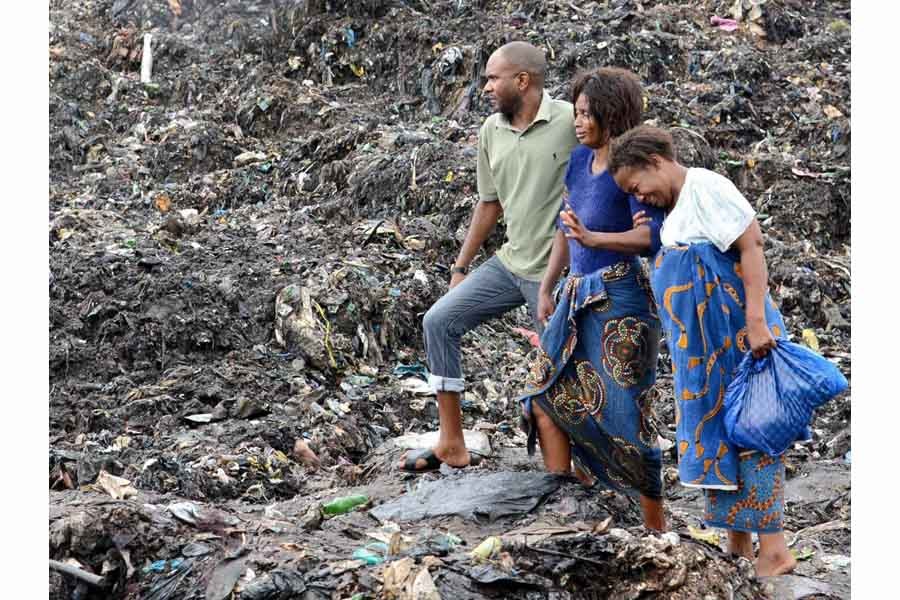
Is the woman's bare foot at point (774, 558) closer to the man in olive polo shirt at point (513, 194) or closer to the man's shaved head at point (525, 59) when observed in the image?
the man in olive polo shirt at point (513, 194)

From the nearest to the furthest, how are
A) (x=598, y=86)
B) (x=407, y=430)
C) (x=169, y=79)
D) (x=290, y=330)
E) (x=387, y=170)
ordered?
(x=598, y=86) → (x=407, y=430) → (x=290, y=330) → (x=387, y=170) → (x=169, y=79)

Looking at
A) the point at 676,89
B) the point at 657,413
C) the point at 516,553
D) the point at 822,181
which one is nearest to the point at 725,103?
the point at 676,89

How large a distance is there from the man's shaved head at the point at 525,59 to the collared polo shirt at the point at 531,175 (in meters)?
0.07

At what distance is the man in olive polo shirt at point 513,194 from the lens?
11.8 ft

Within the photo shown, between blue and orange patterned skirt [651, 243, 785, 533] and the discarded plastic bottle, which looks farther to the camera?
the discarded plastic bottle

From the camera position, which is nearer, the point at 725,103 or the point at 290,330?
the point at 290,330

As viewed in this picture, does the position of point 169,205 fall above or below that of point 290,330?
above

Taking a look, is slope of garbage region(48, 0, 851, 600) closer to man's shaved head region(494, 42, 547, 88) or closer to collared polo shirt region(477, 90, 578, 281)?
collared polo shirt region(477, 90, 578, 281)

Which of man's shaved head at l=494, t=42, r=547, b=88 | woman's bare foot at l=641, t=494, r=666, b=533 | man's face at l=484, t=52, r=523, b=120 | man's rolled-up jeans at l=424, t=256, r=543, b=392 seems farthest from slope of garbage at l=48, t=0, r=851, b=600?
man's shaved head at l=494, t=42, r=547, b=88

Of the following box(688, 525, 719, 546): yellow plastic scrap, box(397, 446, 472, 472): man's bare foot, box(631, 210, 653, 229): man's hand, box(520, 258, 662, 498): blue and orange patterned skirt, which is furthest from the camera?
box(397, 446, 472, 472): man's bare foot

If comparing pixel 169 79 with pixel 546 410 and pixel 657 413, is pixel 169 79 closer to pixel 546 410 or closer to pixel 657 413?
pixel 657 413

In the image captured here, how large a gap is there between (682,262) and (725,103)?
→ 6.52m

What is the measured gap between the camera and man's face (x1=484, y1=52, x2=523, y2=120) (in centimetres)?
361

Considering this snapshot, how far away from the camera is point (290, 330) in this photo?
20.2 feet
